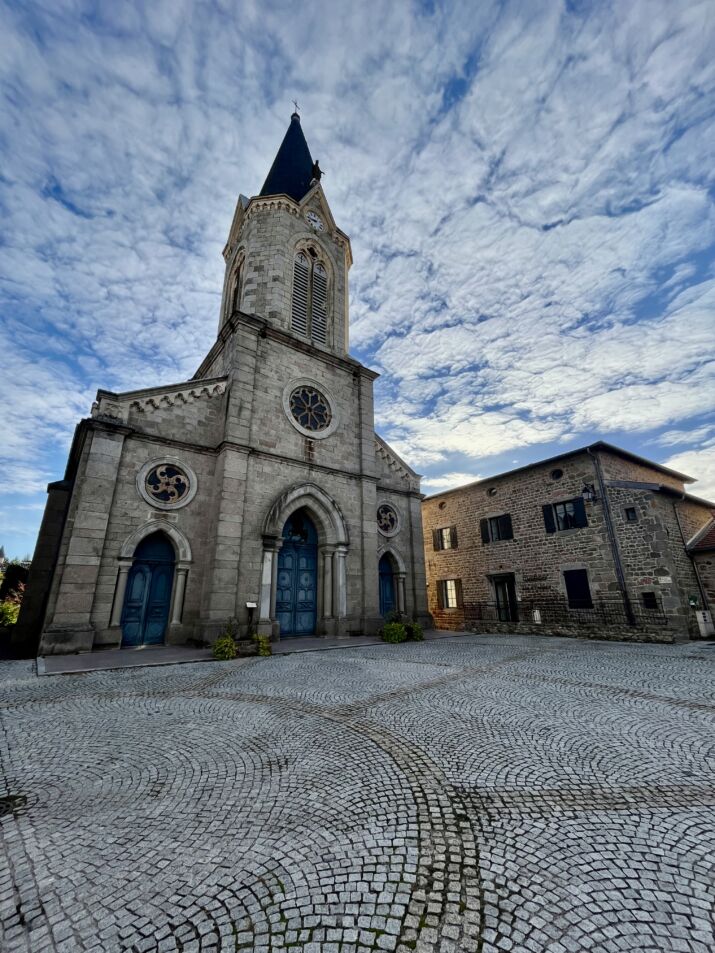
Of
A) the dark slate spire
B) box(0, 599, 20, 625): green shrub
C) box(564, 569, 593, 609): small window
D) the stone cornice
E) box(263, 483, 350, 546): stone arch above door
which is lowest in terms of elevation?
box(0, 599, 20, 625): green shrub

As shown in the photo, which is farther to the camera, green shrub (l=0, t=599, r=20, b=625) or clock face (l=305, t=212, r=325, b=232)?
clock face (l=305, t=212, r=325, b=232)

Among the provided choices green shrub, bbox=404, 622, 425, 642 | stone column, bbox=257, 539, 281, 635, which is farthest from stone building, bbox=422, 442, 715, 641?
stone column, bbox=257, 539, 281, 635

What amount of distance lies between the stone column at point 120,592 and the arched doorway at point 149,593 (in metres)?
0.20

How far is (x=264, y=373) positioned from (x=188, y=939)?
1469cm

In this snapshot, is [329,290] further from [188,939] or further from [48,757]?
[188,939]

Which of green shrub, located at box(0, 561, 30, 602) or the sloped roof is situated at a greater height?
the sloped roof

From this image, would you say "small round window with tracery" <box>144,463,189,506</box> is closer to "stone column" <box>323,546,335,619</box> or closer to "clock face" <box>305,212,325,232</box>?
"stone column" <box>323,546,335,619</box>

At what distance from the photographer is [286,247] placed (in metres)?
17.6

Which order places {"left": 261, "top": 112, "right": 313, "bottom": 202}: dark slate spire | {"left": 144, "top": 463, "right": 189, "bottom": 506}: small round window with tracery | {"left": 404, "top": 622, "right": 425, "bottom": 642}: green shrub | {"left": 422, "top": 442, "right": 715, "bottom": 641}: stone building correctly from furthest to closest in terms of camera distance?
{"left": 261, "top": 112, "right": 313, "bottom": 202}: dark slate spire → {"left": 422, "top": 442, "right": 715, "bottom": 641}: stone building → {"left": 404, "top": 622, "right": 425, "bottom": 642}: green shrub → {"left": 144, "top": 463, "right": 189, "bottom": 506}: small round window with tracery

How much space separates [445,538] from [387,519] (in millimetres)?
5514

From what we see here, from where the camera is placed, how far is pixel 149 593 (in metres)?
11.9

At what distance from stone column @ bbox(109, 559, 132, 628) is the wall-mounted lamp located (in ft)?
54.2

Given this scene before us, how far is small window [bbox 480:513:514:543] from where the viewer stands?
18.7 m

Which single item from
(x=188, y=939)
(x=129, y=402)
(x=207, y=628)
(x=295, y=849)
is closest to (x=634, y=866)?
(x=295, y=849)
